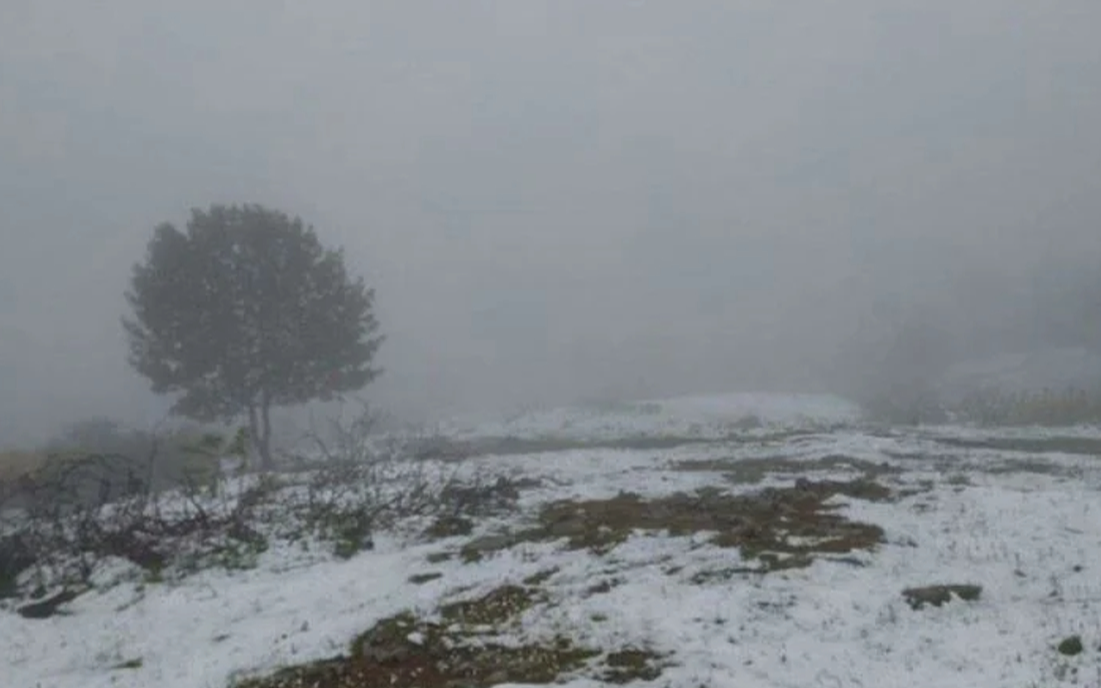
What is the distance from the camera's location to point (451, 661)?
8625 millimetres

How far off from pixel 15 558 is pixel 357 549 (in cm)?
494

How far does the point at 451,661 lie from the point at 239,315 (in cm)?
2551

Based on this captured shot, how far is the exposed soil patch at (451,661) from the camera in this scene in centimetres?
808

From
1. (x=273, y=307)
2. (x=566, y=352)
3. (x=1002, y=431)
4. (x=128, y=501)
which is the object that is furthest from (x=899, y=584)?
(x=566, y=352)

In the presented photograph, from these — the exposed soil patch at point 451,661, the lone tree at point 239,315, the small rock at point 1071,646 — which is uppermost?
the lone tree at point 239,315

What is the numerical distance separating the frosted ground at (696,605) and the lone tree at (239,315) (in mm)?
17943

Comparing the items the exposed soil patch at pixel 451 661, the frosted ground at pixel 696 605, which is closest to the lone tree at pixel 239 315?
the frosted ground at pixel 696 605

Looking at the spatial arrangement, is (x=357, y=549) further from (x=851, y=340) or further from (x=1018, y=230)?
(x=1018, y=230)

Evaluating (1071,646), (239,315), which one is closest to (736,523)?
(1071,646)

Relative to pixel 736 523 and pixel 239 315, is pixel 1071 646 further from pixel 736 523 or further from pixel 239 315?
pixel 239 315

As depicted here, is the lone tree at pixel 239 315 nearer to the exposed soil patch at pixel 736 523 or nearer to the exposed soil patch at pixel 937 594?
the exposed soil patch at pixel 736 523

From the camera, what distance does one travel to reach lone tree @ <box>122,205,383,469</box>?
31.7 metres

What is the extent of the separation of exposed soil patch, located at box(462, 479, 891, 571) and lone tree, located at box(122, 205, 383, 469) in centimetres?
1845

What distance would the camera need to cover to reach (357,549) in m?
13.8
